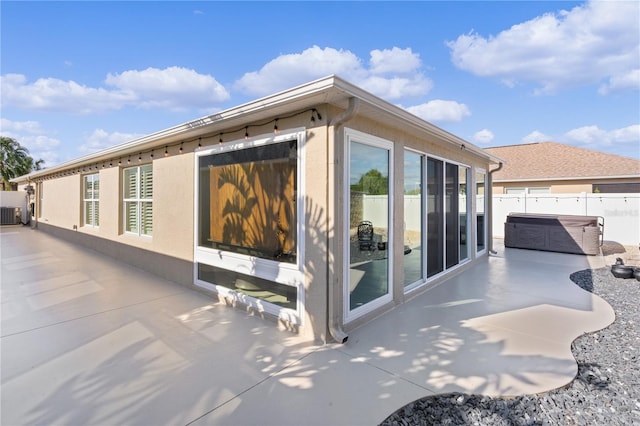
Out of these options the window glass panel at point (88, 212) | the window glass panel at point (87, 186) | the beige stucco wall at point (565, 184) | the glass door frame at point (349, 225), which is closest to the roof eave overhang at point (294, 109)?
the glass door frame at point (349, 225)

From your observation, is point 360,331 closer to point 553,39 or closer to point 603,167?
point 553,39

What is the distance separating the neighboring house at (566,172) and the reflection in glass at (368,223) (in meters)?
12.3

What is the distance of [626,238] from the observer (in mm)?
11047

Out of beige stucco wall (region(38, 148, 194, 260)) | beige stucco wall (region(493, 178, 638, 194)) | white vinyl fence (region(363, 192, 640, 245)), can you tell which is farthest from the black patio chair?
beige stucco wall (region(493, 178, 638, 194))

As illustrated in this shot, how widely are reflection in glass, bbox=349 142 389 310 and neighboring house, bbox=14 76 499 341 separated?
0.07 feet

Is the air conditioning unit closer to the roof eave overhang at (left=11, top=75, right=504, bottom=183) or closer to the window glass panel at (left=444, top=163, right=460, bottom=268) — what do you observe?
the roof eave overhang at (left=11, top=75, right=504, bottom=183)

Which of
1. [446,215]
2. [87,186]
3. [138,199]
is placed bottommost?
[446,215]

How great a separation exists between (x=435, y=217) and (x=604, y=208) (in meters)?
9.84

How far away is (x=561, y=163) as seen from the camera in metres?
16.0

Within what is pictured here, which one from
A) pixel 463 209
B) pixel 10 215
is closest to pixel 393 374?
pixel 463 209

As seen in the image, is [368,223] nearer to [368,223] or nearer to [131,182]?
[368,223]

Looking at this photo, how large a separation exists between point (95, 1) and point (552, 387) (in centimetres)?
1008

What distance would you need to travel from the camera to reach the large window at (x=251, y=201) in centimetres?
394

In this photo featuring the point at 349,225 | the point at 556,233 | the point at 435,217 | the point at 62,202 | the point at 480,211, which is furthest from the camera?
the point at 62,202
